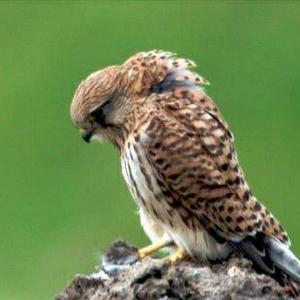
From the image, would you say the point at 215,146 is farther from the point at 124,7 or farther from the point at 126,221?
the point at 124,7

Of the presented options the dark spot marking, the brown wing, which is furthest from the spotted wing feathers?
the dark spot marking

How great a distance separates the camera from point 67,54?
23.8 metres

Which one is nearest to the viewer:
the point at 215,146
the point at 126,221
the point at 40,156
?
the point at 215,146

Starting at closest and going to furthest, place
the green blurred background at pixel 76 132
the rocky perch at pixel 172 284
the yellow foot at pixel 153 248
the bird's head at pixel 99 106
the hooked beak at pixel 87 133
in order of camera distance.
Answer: the rocky perch at pixel 172 284, the yellow foot at pixel 153 248, the bird's head at pixel 99 106, the hooked beak at pixel 87 133, the green blurred background at pixel 76 132

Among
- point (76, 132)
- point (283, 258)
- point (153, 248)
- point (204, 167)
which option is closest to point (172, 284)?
point (283, 258)

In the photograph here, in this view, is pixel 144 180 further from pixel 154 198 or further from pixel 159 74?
pixel 159 74

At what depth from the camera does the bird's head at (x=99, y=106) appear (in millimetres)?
12719

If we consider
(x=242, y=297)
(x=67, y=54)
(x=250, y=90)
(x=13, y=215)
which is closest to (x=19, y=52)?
(x=67, y=54)

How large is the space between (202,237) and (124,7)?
41.4 feet

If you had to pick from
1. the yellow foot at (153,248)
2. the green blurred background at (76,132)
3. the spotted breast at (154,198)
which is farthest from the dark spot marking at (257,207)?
the green blurred background at (76,132)

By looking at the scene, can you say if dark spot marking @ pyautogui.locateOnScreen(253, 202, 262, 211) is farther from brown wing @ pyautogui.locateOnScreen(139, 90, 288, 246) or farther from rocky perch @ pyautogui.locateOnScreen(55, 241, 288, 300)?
A: rocky perch @ pyautogui.locateOnScreen(55, 241, 288, 300)

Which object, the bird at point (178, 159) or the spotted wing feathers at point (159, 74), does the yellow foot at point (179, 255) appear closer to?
the bird at point (178, 159)

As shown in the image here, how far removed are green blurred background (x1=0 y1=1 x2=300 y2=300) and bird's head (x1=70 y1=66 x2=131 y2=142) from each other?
185 inches

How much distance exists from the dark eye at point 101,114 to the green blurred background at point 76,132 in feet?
15.5
